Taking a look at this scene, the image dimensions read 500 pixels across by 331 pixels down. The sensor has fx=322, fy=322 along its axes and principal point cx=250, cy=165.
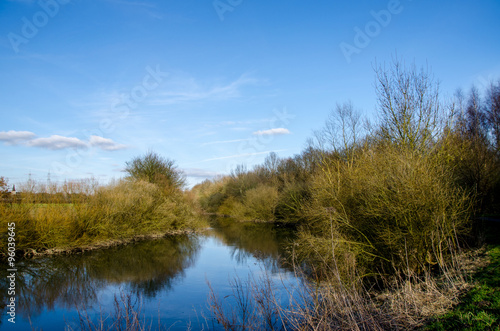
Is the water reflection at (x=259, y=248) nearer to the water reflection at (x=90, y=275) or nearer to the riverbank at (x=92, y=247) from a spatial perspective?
the water reflection at (x=90, y=275)

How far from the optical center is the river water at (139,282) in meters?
7.93

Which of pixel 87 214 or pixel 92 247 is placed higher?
pixel 87 214

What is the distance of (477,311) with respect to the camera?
527cm

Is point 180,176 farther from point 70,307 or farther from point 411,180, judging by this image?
point 411,180

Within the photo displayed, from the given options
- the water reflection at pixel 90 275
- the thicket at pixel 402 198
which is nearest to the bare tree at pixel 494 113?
the thicket at pixel 402 198

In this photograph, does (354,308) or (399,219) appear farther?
(399,219)

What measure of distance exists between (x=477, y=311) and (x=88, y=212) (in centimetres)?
1647

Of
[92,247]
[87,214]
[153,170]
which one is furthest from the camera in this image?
[153,170]

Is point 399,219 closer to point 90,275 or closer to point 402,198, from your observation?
point 402,198

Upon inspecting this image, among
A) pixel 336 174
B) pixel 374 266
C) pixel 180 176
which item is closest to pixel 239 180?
pixel 180 176

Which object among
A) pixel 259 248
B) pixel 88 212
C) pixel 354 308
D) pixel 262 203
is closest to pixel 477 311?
pixel 354 308

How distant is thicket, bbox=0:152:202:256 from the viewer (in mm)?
14195

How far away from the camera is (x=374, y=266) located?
9.90 m

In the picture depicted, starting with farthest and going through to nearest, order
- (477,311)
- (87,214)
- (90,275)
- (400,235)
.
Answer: (87,214) < (90,275) < (400,235) < (477,311)
